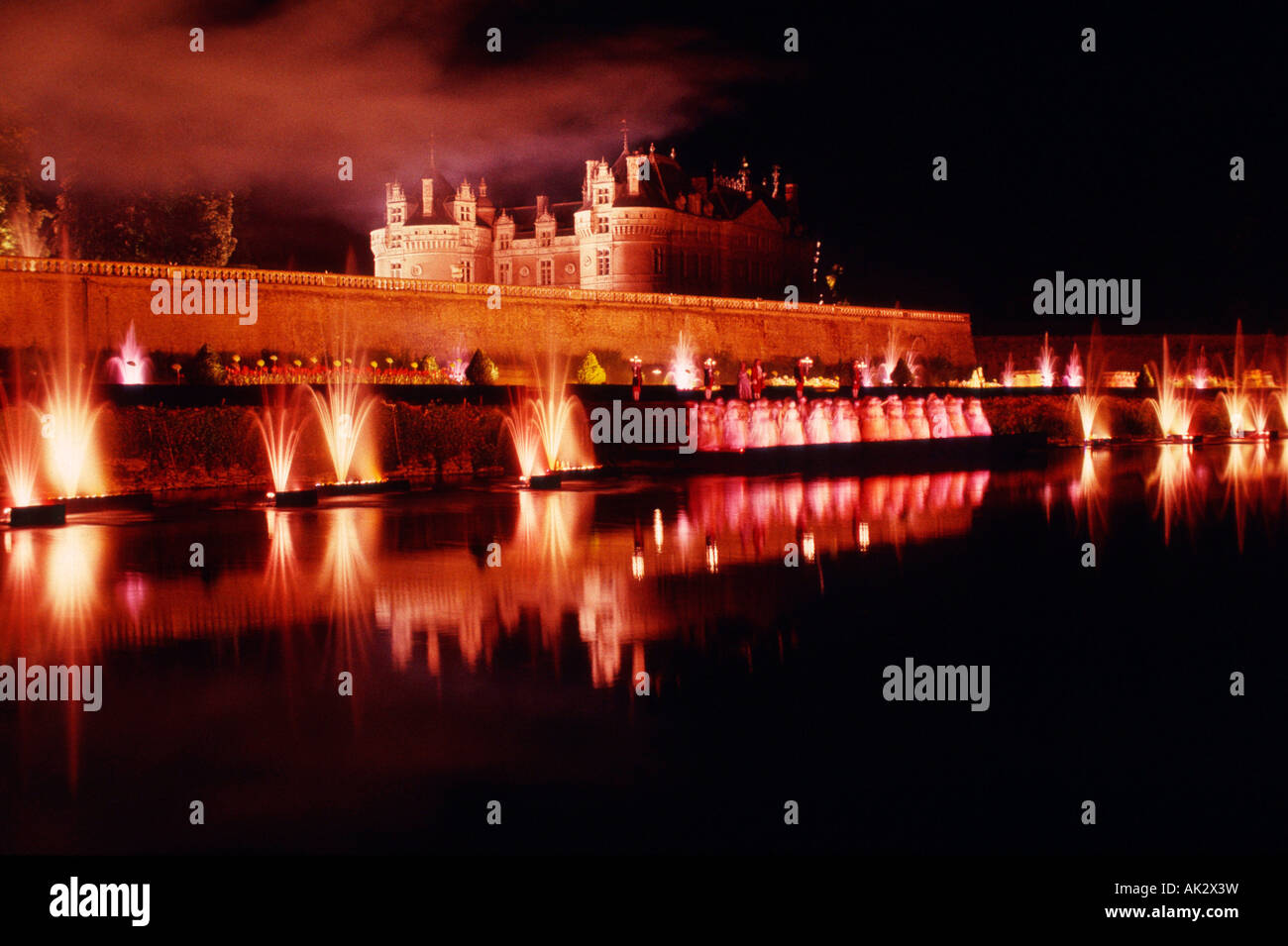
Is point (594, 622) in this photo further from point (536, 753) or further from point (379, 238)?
point (379, 238)

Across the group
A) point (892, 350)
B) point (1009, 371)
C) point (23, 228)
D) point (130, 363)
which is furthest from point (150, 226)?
point (1009, 371)

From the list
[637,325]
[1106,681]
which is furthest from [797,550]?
[637,325]

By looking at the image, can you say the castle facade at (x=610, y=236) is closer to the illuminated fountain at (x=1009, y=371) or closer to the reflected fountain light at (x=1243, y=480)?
the illuminated fountain at (x=1009, y=371)

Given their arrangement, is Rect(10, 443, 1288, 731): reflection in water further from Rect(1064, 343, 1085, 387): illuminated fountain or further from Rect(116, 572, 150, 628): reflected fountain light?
Rect(1064, 343, 1085, 387): illuminated fountain

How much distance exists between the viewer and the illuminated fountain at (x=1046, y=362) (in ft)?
215

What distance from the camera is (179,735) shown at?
19.7ft

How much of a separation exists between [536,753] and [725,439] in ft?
62.7

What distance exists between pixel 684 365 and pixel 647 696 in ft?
159

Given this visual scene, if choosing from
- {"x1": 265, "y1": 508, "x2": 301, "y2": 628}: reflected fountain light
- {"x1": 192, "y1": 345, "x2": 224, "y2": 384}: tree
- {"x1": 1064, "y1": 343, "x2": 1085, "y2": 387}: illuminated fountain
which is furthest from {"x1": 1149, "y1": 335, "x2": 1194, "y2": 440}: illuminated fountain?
{"x1": 265, "y1": 508, "x2": 301, "y2": 628}: reflected fountain light

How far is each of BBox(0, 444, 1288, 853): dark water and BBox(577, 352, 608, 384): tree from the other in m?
36.4

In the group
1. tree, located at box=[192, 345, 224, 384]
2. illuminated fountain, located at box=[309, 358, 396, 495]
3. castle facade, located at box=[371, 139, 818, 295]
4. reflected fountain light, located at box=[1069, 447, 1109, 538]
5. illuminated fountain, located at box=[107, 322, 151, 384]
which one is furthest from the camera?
castle facade, located at box=[371, 139, 818, 295]

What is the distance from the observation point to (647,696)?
21.8 feet

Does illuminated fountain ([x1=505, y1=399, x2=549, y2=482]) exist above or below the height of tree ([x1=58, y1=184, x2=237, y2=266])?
below

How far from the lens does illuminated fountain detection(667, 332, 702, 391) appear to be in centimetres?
5381
